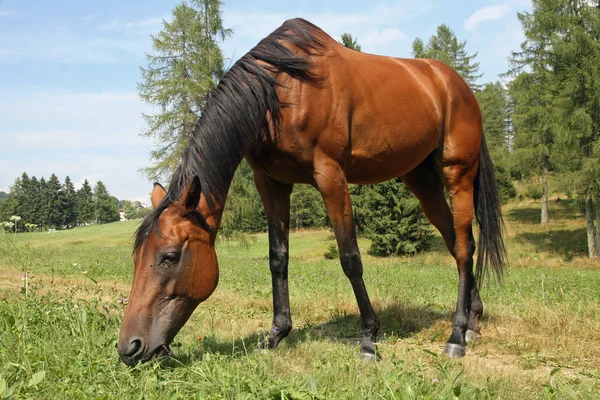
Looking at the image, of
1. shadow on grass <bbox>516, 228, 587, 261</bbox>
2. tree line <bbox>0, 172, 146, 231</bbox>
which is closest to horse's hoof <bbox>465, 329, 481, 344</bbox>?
shadow on grass <bbox>516, 228, 587, 261</bbox>

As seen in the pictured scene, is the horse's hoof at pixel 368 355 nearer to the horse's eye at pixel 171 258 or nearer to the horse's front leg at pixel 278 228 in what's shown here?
the horse's front leg at pixel 278 228

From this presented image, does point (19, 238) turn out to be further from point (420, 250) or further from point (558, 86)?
point (558, 86)

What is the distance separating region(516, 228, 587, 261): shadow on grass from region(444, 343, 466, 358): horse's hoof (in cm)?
2477

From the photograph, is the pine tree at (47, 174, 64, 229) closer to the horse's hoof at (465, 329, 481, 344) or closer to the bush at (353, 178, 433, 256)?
the bush at (353, 178, 433, 256)

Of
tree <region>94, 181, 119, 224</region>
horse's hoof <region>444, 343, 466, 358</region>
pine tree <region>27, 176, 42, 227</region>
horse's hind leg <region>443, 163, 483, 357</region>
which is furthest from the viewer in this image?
tree <region>94, 181, 119, 224</region>

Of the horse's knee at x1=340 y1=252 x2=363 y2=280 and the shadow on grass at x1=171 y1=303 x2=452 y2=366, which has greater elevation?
the horse's knee at x1=340 y1=252 x2=363 y2=280

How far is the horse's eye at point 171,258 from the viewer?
9.68 feet

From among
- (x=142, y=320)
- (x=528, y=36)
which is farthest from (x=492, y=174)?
(x=528, y=36)

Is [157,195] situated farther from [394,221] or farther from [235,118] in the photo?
[394,221]

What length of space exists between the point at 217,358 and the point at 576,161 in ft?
84.7

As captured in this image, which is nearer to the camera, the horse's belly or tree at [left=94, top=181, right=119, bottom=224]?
the horse's belly

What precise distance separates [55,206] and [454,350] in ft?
328

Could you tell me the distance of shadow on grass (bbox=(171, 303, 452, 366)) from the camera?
156 inches

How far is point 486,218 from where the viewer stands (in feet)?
16.7
